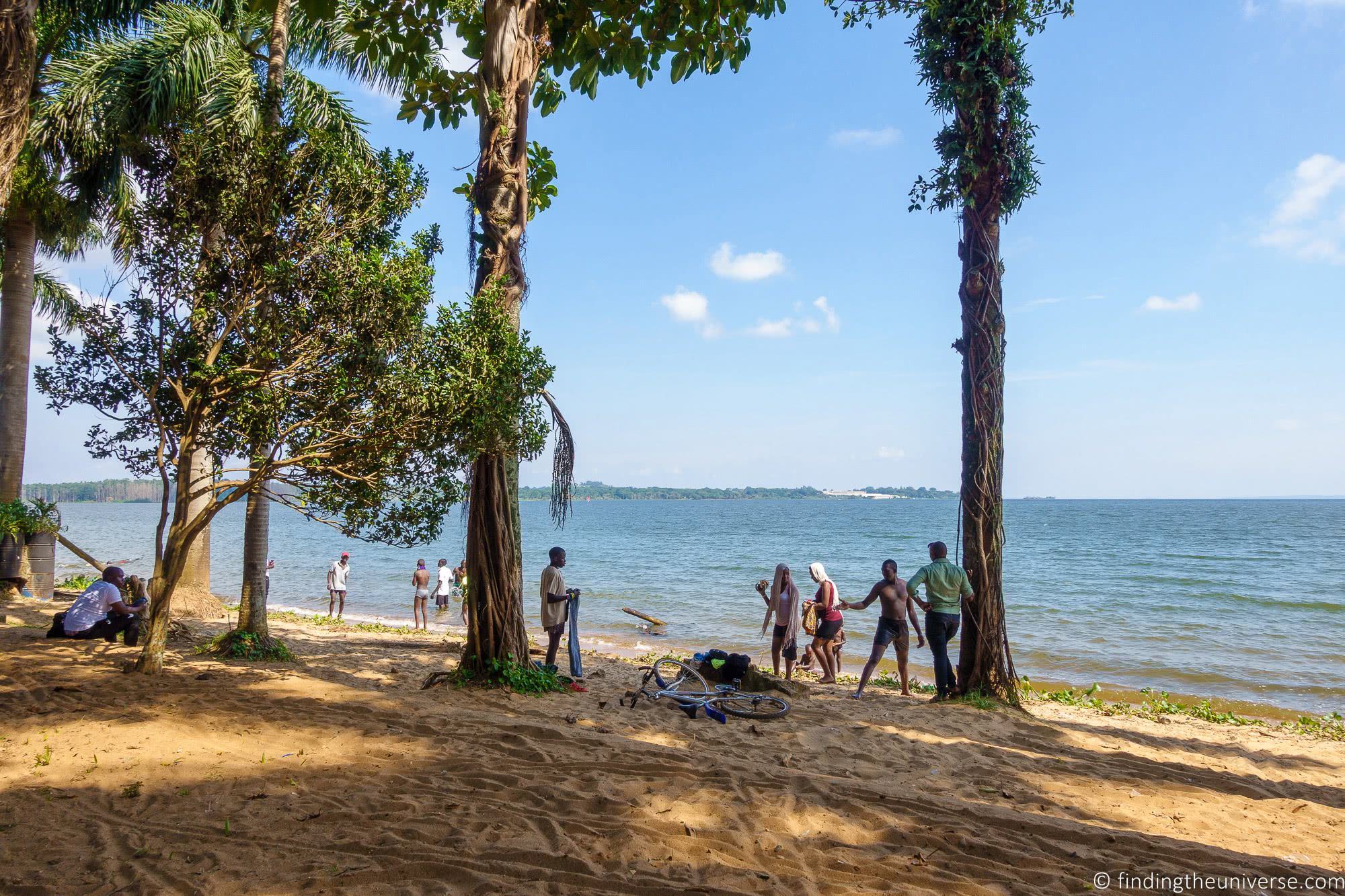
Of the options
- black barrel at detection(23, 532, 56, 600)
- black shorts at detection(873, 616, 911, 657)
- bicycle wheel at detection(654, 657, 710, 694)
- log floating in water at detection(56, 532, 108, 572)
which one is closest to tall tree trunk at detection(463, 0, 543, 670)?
bicycle wheel at detection(654, 657, 710, 694)

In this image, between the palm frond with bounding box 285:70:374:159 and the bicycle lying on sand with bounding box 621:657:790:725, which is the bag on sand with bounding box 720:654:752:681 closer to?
the bicycle lying on sand with bounding box 621:657:790:725

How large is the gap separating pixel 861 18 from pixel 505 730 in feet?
29.3

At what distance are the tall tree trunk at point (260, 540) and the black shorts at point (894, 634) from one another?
7.80 m

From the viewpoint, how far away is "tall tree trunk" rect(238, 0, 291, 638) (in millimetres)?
9547

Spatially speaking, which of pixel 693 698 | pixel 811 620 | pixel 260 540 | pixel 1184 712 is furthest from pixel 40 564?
pixel 1184 712

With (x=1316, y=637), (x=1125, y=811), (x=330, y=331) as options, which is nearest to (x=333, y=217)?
(x=330, y=331)

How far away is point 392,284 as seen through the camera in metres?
6.54

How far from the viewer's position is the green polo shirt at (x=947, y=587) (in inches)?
339

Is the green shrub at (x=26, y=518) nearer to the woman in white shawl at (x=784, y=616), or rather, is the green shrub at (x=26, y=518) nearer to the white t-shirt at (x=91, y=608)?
the white t-shirt at (x=91, y=608)

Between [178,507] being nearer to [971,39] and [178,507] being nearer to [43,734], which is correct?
[43,734]

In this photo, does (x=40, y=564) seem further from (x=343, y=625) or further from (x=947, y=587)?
(x=947, y=587)

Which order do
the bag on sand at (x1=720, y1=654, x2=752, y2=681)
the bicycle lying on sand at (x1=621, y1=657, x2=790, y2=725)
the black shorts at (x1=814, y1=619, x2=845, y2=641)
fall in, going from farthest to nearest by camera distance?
1. the black shorts at (x1=814, y1=619, x2=845, y2=641)
2. the bag on sand at (x1=720, y1=654, x2=752, y2=681)
3. the bicycle lying on sand at (x1=621, y1=657, x2=790, y2=725)

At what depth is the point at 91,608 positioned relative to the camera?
30.9 ft

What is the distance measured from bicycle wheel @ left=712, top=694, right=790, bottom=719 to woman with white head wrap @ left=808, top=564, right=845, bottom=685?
9.54ft
